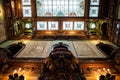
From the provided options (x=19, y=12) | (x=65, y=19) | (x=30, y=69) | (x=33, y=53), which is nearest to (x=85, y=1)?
(x=65, y=19)

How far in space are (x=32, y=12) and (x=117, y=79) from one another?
1039 centimetres

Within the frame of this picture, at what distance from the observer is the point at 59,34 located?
13180 millimetres

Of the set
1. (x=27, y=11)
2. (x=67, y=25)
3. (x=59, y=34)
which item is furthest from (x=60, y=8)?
(x=27, y=11)

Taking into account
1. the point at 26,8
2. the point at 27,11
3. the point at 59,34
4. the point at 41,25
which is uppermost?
the point at 26,8

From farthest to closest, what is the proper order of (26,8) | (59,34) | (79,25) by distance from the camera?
(79,25) → (26,8) → (59,34)

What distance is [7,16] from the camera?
11.7 m

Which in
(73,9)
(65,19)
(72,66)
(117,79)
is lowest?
(117,79)

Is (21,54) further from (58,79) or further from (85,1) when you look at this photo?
(85,1)

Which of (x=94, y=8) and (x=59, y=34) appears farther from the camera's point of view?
(x=94, y=8)

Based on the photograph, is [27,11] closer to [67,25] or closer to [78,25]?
[67,25]

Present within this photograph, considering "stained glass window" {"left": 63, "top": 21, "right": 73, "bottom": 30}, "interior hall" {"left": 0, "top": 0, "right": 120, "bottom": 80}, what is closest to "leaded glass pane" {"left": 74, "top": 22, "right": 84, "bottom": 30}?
"interior hall" {"left": 0, "top": 0, "right": 120, "bottom": 80}

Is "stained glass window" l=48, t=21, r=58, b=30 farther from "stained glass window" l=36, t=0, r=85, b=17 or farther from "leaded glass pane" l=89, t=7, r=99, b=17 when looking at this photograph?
"leaded glass pane" l=89, t=7, r=99, b=17

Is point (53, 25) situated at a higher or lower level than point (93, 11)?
lower

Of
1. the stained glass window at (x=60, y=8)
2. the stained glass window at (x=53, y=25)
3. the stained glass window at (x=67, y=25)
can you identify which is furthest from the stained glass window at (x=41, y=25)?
the stained glass window at (x=67, y=25)
